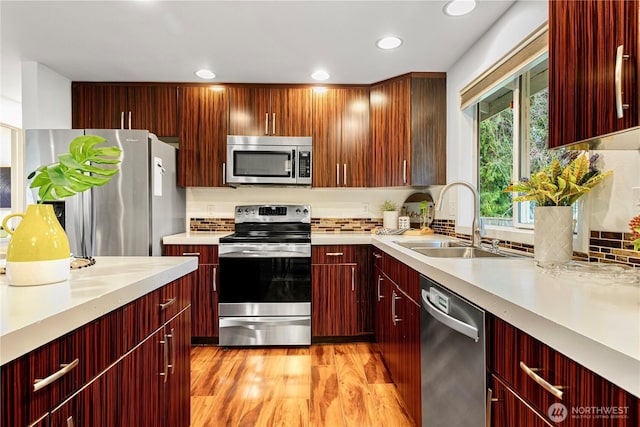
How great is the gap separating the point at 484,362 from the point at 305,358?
5.69ft

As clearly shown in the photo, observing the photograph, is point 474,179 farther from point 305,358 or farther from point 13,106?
point 13,106

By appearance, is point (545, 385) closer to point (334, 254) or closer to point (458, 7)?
point (458, 7)

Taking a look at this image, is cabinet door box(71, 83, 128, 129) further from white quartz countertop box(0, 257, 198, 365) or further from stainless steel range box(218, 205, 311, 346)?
white quartz countertop box(0, 257, 198, 365)

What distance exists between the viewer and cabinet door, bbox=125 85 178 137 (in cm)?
297

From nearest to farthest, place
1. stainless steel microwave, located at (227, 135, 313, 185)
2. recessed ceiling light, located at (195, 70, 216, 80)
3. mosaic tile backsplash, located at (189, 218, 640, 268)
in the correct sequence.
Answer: mosaic tile backsplash, located at (189, 218, 640, 268) < recessed ceiling light, located at (195, 70, 216, 80) < stainless steel microwave, located at (227, 135, 313, 185)

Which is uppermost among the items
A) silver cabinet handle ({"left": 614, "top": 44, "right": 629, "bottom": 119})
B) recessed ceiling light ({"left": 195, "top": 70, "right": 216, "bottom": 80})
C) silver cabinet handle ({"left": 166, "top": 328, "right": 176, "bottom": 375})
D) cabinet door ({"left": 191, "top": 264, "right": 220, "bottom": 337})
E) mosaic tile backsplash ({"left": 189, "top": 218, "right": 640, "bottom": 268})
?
recessed ceiling light ({"left": 195, "top": 70, "right": 216, "bottom": 80})

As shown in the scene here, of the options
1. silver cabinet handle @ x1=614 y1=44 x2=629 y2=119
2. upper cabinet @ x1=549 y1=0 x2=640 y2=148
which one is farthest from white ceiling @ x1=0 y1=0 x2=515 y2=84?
silver cabinet handle @ x1=614 y1=44 x2=629 y2=119

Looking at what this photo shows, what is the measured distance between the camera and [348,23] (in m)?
2.03

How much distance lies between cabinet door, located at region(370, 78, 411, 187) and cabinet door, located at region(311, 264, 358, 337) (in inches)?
33.3

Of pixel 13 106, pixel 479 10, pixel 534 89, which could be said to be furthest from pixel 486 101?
pixel 13 106

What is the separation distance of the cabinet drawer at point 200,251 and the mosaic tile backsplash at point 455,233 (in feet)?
2.03

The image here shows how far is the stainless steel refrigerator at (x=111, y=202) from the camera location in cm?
248

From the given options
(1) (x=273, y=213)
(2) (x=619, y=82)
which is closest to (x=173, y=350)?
(2) (x=619, y=82)

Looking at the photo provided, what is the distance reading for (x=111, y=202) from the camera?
2490 millimetres
